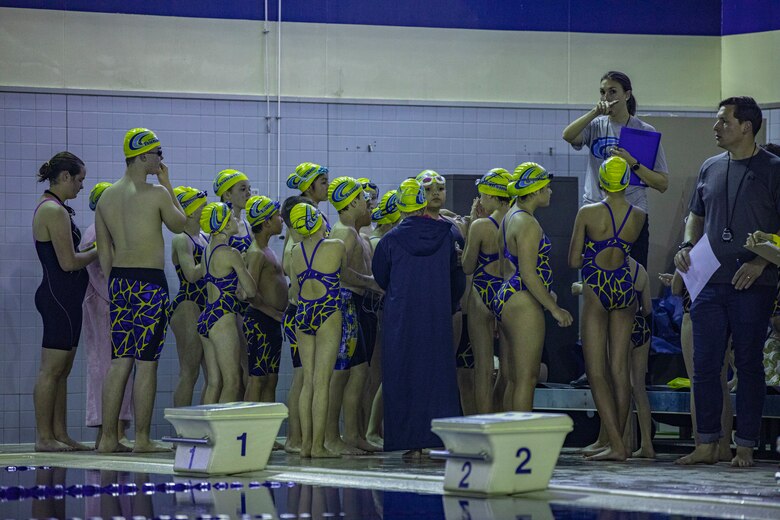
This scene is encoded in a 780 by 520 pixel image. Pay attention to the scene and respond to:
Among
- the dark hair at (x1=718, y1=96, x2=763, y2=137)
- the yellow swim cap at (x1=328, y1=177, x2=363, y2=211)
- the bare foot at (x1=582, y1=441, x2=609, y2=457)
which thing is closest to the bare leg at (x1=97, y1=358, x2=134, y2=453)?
the yellow swim cap at (x1=328, y1=177, x2=363, y2=211)

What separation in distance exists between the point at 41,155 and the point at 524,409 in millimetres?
5548

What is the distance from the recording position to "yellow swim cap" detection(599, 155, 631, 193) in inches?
336

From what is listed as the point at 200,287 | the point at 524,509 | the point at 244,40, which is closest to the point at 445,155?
the point at 244,40

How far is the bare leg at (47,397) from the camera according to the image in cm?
995

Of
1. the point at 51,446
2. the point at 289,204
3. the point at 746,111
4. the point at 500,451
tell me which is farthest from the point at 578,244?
the point at 51,446

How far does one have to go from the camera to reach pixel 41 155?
1159 cm

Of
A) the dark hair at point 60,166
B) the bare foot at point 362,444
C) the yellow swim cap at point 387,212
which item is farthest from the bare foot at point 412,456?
the dark hair at point 60,166

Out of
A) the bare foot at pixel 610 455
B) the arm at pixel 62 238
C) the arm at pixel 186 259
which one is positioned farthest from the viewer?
the arm at pixel 186 259

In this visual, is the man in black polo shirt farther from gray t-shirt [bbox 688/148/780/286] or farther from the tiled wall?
the tiled wall

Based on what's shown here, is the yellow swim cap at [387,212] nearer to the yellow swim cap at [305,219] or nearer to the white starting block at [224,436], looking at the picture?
the yellow swim cap at [305,219]

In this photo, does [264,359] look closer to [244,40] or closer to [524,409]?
[524,409]

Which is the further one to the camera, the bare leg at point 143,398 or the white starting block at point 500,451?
the bare leg at point 143,398

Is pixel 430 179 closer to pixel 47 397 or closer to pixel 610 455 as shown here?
pixel 610 455

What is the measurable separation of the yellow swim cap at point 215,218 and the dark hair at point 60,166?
140cm
